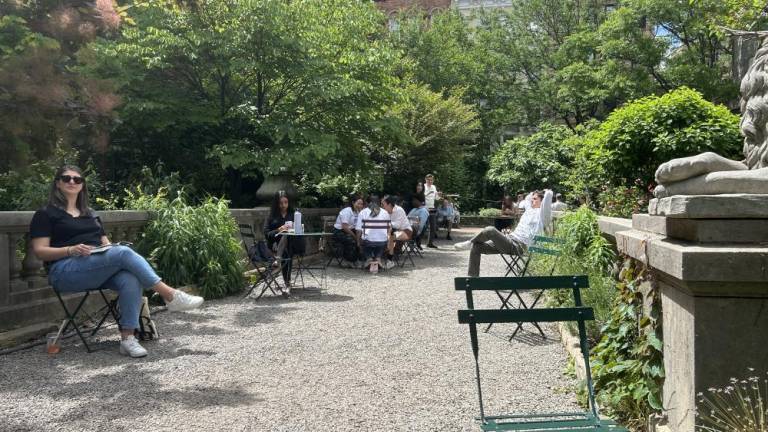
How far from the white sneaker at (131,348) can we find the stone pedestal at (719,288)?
169 inches

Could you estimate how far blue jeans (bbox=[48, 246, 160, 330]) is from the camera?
5863mm

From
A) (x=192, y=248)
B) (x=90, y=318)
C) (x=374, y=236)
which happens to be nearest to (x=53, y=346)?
(x=90, y=318)

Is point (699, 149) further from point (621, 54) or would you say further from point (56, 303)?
point (621, 54)

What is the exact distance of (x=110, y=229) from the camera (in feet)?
27.3

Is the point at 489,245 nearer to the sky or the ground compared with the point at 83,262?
nearer to the ground

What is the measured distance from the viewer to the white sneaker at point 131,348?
227 inches

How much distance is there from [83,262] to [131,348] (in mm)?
832

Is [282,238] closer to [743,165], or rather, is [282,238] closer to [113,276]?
[113,276]

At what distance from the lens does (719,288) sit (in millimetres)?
2803

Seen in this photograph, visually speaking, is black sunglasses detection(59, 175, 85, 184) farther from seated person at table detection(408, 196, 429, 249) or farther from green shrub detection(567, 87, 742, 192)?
seated person at table detection(408, 196, 429, 249)

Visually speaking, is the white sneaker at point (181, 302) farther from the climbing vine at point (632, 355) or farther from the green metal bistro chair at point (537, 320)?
the climbing vine at point (632, 355)

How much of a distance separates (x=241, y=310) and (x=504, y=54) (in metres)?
29.4

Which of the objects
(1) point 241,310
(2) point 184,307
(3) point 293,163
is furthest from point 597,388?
(3) point 293,163

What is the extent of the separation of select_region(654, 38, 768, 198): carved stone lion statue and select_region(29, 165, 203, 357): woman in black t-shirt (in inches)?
165
